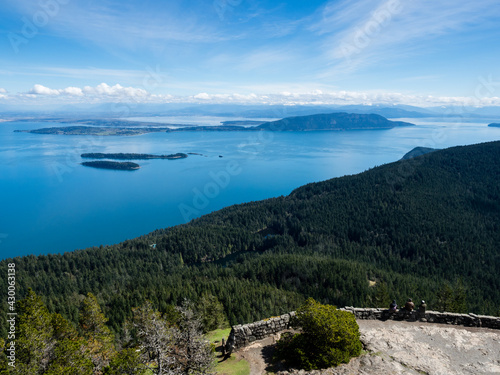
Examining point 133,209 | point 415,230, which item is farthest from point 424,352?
point 133,209

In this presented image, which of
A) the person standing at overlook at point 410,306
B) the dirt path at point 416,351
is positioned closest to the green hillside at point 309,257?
the person standing at overlook at point 410,306

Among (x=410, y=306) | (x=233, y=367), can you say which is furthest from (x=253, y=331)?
(x=410, y=306)

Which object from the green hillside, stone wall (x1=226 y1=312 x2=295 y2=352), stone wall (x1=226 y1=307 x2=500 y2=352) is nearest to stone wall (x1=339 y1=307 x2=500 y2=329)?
stone wall (x1=226 y1=307 x2=500 y2=352)

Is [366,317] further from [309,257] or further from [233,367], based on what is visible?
[309,257]

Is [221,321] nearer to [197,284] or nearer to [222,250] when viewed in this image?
[197,284]

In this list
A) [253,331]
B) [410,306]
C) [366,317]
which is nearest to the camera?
[253,331]

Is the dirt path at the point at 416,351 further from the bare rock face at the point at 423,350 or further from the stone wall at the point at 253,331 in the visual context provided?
the stone wall at the point at 253,331
